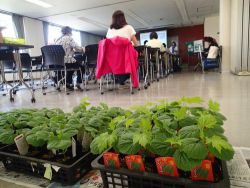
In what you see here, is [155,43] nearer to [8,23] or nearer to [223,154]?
[223,154]

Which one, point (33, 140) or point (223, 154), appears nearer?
point (223, 154)

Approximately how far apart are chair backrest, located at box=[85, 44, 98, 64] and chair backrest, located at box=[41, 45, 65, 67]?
40cm

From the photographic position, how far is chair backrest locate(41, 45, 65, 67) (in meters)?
3.32

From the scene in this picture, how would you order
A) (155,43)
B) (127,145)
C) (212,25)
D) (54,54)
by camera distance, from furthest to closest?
(212,25), (155,43), (54,54), (127,145)

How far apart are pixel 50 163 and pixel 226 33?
619cm

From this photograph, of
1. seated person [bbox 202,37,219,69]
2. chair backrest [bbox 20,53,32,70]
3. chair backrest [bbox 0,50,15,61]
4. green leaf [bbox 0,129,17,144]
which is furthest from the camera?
seated person [bbox 202,37,219,69]

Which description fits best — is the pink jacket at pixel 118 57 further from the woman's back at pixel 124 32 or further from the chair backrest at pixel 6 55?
the chair backrest at pixel 6 55

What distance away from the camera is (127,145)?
0.60 m

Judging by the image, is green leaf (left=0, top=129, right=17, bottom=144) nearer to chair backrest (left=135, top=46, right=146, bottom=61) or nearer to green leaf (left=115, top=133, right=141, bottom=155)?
green leaf (left=115, top=133, right=141, bottom=155)

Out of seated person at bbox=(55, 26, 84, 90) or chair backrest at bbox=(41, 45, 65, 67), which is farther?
seated person at bbox=(55, 26, 84, 90)

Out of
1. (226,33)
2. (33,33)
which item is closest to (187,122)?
(226,33)

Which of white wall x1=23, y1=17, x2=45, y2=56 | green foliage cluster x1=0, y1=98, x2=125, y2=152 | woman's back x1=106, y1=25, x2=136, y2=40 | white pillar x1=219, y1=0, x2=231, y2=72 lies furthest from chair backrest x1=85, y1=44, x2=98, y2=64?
white wall x1=23, y1=17, x2=45, y2=56

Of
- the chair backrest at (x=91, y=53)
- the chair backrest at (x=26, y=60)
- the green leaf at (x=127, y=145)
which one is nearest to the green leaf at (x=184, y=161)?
the green leaf at (x=127, y=145)

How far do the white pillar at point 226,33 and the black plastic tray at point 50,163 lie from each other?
19.2 feet
